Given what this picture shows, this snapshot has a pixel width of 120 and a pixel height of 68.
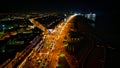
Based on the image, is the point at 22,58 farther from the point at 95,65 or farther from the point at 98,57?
the point at 98,57

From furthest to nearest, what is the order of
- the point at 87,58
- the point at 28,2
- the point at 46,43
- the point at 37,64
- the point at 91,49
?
the point at 28,2 < the point at 91,49 < the point at 46,43 < the point at 87,58 < the point at 37,64

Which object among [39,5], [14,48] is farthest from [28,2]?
[14,48]

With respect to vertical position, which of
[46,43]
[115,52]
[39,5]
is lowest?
[115,52]

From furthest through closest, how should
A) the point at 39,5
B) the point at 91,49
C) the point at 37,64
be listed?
the point at 39,5, the point at 91,49, the point at 37,64

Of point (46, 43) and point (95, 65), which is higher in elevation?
point (46, 43)

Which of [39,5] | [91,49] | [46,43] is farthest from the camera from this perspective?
[39,5]

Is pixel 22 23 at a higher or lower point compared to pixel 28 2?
lower

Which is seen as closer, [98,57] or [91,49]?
[98,57]

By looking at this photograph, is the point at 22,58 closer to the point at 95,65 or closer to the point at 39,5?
the point at 95,65

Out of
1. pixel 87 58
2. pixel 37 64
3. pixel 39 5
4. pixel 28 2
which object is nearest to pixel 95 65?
pixel 87 58
